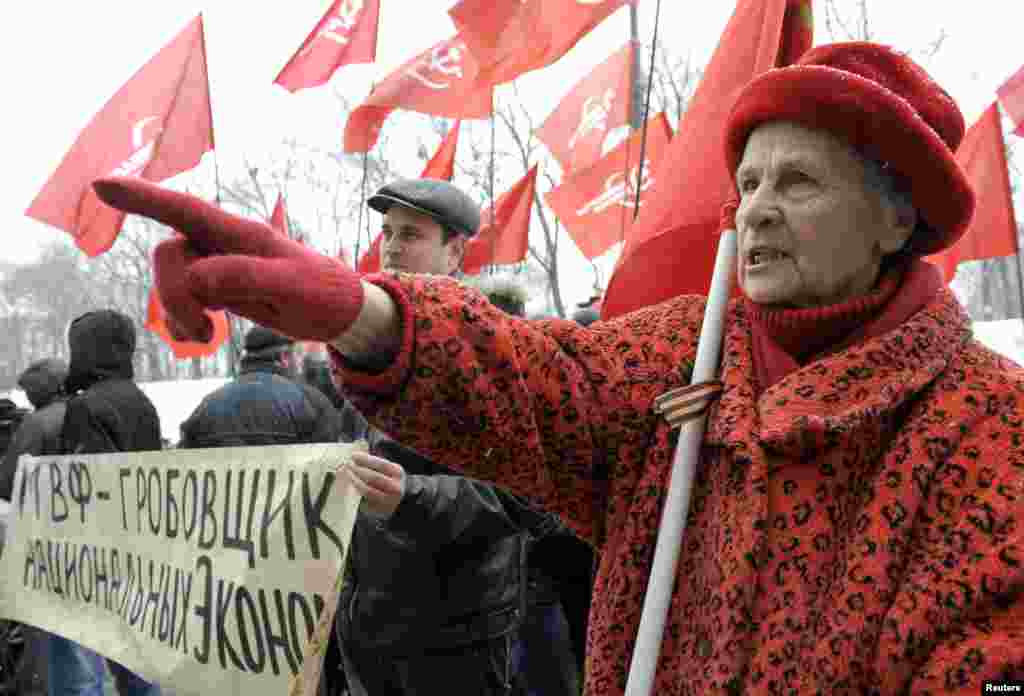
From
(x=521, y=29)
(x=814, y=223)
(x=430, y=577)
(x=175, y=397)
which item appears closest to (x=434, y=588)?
(x=430, y=577)

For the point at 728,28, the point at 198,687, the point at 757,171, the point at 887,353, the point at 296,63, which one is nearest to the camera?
the point at 887,353

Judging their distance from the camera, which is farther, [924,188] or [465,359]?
[924,188]

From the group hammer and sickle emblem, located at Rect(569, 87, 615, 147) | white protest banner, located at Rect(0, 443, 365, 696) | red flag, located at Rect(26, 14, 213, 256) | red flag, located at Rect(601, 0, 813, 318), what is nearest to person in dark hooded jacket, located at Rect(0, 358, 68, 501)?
white protest banner, located at Rect(0, 443, 365, 696)

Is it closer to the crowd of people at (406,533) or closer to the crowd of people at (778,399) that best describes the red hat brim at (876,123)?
the crowd of people at (778,399)

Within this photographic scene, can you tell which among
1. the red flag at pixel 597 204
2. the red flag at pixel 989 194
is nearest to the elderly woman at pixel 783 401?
the red flag at pixel 989 194

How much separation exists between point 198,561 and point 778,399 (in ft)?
5.93

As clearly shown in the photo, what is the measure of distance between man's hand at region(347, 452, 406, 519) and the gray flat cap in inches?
48.9

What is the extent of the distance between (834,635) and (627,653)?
35 centimetres

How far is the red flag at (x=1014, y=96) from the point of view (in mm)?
6238

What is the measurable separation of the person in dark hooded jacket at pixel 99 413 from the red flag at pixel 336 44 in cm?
314

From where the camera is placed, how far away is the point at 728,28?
1.87 metres

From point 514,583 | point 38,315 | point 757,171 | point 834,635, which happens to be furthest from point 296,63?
point 38,315

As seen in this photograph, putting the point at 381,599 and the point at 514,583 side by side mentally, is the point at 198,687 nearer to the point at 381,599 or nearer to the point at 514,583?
the point at 381,599

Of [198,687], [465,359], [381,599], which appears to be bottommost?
[198,687]
